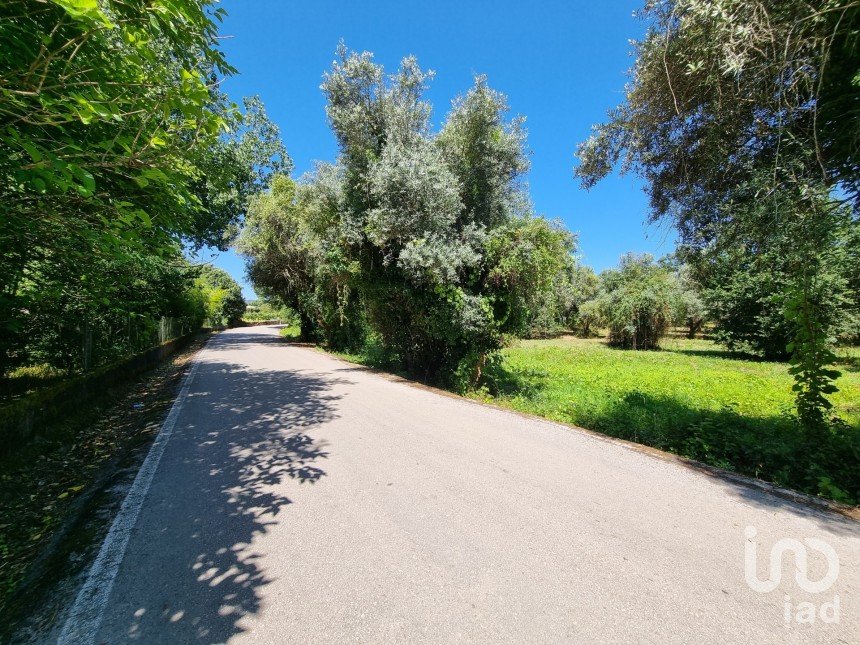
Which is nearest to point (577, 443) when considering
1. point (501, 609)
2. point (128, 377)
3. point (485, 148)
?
point (501, 609)

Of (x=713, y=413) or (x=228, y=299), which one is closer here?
(x=713, y=413)

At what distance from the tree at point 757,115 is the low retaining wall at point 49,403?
921cm

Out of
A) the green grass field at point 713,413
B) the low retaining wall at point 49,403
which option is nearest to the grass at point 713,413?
the green grass field at point 713,413

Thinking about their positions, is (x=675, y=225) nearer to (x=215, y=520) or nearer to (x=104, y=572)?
(x=215, y=520)

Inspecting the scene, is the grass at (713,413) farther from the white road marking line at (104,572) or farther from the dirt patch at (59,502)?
the dirt patch at (59,502)

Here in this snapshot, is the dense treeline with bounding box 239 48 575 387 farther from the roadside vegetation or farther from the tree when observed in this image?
the tree

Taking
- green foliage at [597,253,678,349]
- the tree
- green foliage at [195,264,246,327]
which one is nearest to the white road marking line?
the tree

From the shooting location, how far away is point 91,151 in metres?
2.67

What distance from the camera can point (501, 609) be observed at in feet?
7.27

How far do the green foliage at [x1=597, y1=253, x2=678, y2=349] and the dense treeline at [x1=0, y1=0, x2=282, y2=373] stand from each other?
88.4 ft

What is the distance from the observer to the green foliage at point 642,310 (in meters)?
25.6

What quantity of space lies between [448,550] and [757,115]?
5917 millimetres

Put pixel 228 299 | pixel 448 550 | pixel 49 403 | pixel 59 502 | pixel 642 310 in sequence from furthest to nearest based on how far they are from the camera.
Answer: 1. pixel 228 299
2. pixel 642 310
3. pixel 49 403
4. pixel 59 502
5. pixel 448 550

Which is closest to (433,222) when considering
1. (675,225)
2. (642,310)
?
(675,225)
